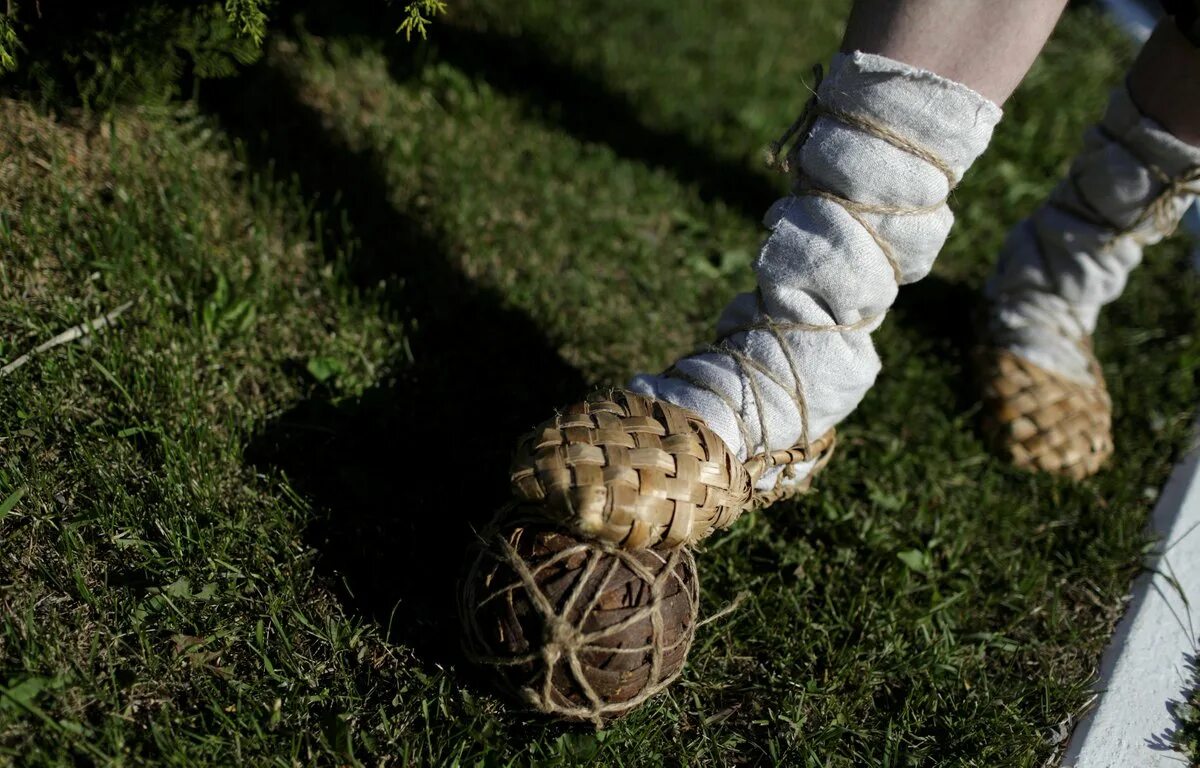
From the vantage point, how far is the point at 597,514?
4.61 feet

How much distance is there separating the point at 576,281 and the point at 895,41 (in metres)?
1.13

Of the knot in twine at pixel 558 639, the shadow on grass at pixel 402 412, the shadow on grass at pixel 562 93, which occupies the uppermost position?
the shadow on grass at pixel 562 93

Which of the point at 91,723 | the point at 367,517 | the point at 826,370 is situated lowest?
the point at 91,723

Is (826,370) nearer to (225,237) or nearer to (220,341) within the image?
(220,341)

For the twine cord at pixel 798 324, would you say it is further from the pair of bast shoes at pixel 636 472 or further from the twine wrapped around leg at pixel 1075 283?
the twine wrapped around leg at pixel 1075 283

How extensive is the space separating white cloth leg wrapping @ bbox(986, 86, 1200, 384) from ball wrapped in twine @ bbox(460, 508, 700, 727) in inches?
59.2

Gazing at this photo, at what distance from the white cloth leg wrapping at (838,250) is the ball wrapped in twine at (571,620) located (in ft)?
1.07

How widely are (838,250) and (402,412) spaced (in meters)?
1.00

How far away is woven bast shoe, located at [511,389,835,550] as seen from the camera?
1416 millimetres

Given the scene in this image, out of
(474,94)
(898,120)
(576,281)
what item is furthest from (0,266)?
(898,120)

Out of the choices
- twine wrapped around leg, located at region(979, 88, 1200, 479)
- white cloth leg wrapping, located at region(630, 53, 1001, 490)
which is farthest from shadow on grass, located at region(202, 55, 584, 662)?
twine wrapped around leg, located at region(979, 88, 1200, 479)

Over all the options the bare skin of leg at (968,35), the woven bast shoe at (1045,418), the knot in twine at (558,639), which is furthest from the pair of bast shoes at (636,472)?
the woven bast shoe at (1045,418)

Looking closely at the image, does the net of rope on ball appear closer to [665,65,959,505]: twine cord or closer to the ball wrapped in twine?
the ball wrapped in twine

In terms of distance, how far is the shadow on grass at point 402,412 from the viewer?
5.74ft
